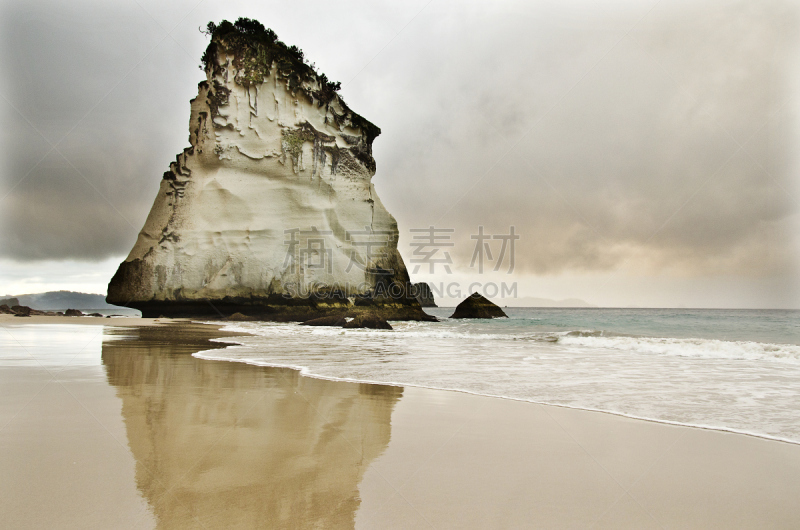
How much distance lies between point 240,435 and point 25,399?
209cm

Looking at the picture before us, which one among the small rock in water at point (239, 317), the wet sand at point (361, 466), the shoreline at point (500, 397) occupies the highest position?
the wet sand at point (361, 466)

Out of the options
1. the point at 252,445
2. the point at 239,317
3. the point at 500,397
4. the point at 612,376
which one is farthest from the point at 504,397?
the point at 239,317

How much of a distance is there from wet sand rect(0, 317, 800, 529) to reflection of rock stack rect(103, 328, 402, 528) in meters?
0.01

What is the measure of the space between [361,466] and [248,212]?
20.8 m

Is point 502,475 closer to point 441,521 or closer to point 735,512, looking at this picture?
point 441,521

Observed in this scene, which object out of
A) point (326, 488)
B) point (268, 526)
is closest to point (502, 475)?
point (326, 488)

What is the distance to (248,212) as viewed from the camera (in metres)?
21.1

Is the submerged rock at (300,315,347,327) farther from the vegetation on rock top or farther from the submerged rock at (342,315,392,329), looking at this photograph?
the vegetation on rock top

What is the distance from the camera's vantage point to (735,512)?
159 centimetres

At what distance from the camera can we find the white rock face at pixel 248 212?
2047 centimetres

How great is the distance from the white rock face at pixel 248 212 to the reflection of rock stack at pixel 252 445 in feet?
55.1
